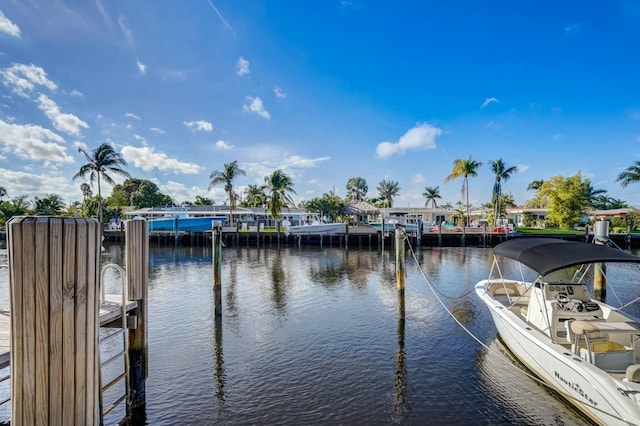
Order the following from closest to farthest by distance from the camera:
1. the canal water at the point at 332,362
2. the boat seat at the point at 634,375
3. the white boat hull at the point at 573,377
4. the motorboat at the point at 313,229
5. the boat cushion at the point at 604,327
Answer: the white boat hull at the point at 573,377 → the boat seat at the point at 634,375 → the boat cushion at the point at 604,327 → the canal water at the point at 332,362 → the motorboat at the point at 313,229

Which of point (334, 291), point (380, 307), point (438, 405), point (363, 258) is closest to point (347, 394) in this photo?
point (438, 405)

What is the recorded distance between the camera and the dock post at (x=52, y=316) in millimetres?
2555

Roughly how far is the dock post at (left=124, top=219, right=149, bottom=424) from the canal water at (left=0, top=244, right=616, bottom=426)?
1.23ft

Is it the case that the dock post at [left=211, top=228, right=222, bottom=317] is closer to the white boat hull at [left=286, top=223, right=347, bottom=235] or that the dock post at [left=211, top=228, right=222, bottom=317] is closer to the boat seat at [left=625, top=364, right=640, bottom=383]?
the boat seat at [left=625, top=364, right=640, bottom=383]

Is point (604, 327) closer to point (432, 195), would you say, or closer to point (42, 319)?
point (42, 319)

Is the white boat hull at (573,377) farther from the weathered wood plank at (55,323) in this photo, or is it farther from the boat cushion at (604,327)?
the weathered wood plank at (55,323)

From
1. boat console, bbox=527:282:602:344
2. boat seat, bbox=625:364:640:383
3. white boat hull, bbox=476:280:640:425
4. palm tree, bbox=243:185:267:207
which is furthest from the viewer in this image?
palm tree, bbox=243:185:267:207

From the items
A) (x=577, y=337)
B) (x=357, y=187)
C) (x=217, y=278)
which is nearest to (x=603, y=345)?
(x=577, y=337)

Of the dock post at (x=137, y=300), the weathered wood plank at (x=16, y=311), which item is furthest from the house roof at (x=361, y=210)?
the weathered wood plank at (x=16, y=311)

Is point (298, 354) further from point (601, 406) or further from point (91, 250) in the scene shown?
point (91, 250)

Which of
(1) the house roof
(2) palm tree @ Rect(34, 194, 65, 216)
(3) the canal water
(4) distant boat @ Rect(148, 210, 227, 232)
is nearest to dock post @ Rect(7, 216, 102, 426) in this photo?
(3) the canal water

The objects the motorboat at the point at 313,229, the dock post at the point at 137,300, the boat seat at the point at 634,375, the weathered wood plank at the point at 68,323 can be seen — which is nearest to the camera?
the weathered wood plank at the point at 68,323

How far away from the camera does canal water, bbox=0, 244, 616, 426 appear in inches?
264

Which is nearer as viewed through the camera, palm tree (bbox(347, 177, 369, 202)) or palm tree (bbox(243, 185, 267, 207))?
palm tree (bbox(243, 185, 267, 207))
